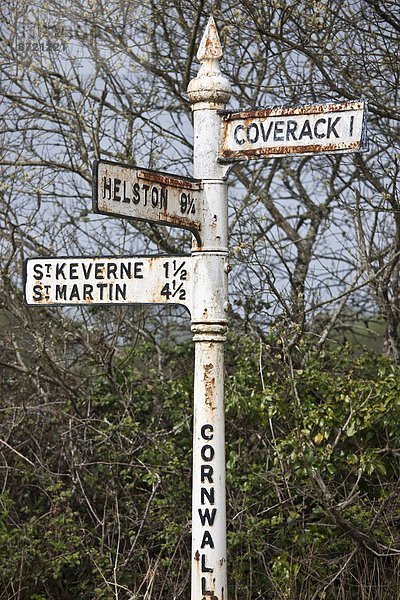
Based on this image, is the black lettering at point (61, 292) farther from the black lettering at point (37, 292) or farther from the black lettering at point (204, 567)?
the black lettering at point (204, 567)

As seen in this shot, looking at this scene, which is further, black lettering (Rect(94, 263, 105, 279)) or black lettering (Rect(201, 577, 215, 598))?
black lettering (Rect(94, 263, 105, 279))

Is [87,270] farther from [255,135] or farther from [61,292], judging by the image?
[255,135]

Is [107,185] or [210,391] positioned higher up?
[107,185]

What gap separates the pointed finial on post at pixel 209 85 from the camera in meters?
4.05

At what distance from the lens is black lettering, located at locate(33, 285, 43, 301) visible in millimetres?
4159

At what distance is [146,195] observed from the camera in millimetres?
3824

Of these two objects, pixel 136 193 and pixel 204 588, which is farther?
pixel 204 588

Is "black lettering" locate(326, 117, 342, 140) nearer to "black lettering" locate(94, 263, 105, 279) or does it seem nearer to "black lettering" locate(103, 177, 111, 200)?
"black lettering" locate(103, 177, 111, 200)

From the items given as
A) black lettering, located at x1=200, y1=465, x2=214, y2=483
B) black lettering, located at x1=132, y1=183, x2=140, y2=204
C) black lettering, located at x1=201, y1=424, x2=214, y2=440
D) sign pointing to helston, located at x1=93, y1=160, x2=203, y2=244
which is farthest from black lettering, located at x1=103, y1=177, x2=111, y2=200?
black lettering, located at x1=200, y1=465, x2=214, y2=483

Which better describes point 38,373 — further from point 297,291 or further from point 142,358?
point 297,291

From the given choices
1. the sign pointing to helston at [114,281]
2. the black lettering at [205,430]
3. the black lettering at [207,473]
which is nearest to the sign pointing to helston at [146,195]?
the sign pointing to helston at [114,281]

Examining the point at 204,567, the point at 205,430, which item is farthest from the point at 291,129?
the point at 204,567

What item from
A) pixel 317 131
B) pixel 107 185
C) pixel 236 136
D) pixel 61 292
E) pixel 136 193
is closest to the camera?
pixel 107 185

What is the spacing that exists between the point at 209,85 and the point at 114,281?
84 cm
